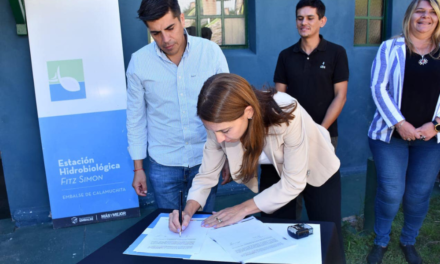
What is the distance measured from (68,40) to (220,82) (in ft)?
7.90

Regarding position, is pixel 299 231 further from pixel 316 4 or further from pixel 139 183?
pixel 316 4

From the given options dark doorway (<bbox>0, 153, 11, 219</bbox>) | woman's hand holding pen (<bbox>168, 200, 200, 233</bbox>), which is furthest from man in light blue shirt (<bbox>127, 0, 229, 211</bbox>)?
dark doorway (<bbox>0, 153, 11, 219</bbox>)

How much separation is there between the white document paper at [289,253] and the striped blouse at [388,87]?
4.31 feet

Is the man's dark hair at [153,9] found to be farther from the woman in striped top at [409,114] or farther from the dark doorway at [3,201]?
the dark doorway at [3,201]

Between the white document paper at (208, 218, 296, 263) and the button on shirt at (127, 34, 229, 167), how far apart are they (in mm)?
736

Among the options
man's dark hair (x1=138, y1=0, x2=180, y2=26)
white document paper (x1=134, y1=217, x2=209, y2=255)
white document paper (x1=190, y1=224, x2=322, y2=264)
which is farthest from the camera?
man's dark hair (x1=138, y1=0, x2=180, y2=26)

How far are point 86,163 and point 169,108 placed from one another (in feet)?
5.67

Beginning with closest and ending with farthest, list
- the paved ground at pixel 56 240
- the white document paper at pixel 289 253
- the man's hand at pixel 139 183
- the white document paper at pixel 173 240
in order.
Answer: the white document paper at pixel 289 253
the white document paper at pixel 173 240
the man's hand at pixel 139 183
the paved ground at pixel 56 240

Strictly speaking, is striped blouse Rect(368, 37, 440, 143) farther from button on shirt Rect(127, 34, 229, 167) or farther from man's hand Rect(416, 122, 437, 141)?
button on shirt Rect(127, 34, 229, 167)

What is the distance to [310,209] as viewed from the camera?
80.3 inches

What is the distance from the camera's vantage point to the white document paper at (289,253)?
1.31 metres

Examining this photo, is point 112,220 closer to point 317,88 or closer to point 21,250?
point 21,250

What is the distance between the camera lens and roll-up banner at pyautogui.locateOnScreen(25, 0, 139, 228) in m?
3.25

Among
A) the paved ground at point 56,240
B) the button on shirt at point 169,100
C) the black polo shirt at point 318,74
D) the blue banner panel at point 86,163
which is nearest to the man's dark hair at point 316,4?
the black polo shirt at point 318,74
